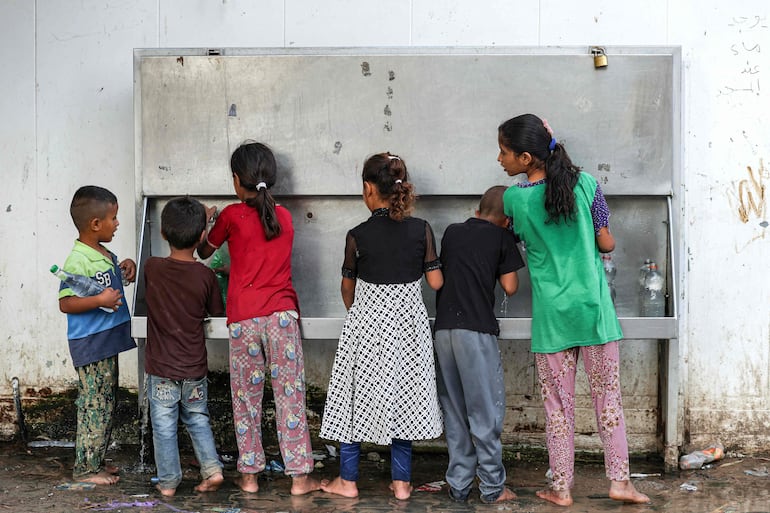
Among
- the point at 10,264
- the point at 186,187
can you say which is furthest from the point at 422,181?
the point at 10,264

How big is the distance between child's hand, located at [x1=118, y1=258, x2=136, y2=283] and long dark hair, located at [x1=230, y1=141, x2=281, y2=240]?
69 cm

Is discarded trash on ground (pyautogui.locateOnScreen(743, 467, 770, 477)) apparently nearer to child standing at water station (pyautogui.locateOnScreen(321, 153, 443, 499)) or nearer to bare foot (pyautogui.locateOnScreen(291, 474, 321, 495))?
child standing at water station (pyautogui.locateOnScreen(321, 153, 443, 499))

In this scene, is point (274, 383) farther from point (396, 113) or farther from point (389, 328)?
point (396, 113)

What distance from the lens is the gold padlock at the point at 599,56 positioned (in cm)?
395

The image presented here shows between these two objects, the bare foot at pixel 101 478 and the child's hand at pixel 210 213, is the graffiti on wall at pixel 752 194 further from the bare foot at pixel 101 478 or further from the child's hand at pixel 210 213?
the bare foot at pixel 101 478

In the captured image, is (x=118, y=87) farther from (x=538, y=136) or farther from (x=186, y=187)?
(x=538, y=136)

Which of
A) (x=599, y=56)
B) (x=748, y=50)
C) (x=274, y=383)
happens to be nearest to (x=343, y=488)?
(x=274, y=383)

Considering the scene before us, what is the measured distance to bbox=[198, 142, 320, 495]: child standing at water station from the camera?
12.0 ft

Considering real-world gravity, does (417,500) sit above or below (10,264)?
below

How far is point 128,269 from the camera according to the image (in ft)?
13.2

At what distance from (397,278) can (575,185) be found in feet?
2.71

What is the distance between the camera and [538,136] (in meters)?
3.51

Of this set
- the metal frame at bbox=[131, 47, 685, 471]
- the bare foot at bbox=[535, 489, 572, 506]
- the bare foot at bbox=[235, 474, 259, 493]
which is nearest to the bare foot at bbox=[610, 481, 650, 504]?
the bare foot at bbox=[535, 489, 572, 506]

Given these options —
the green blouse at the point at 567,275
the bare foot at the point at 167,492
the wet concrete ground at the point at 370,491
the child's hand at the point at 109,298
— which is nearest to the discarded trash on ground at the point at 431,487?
the wet concrete ground at the point at 370,491
